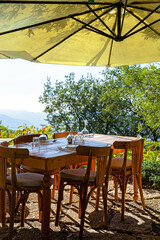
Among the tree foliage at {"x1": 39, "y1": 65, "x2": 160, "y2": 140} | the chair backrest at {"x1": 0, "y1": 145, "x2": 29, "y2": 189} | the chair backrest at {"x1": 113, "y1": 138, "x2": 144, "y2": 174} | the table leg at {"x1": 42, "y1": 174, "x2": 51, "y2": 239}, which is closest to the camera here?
the chair backrest at {"x1": 0, "y1": 145, "x2": 29, "y2": 189}

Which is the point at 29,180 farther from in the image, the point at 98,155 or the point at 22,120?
the point at 22,120

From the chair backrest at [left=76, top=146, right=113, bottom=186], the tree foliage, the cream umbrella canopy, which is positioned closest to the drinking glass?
the chair backrest at [left=76, top=146, right=113, bottom=186]

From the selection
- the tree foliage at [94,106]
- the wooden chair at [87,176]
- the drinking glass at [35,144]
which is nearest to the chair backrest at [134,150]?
the wooden chair at [87,176]

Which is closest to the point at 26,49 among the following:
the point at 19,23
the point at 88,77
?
the point at 19,23

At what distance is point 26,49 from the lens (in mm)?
3635

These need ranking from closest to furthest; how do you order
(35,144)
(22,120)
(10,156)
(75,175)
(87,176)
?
(10,156) < (87,176) < (75,175) < (35,144) < (22,120)

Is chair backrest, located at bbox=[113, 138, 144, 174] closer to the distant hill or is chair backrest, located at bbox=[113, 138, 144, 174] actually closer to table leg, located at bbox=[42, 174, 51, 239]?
table leg, located at bbox=[42, 174, 51, 239]

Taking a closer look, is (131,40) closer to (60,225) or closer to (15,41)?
(15,41)

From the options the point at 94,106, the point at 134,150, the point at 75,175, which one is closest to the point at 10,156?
the point at 75,175

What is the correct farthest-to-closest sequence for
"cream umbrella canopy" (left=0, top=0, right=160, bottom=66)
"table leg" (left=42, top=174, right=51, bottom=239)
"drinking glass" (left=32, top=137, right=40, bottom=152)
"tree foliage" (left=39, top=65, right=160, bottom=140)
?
"tree foliage" (left=39, top=65, right=160, bottom=140)
"drinking glass" (left=32, top=137, right=40, bottom=152)
"cream umbrella canopy" (left=0, top=0, right=160, bottom=66)
"table leg" (left=42, top=174, right=51, bottom=239)

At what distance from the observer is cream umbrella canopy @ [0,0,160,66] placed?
9.39 feet

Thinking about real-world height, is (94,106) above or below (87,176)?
above

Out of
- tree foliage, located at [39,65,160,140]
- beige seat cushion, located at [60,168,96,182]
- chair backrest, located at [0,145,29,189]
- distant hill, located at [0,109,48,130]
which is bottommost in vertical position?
beige seat cushion, located at [60,168,96,182]

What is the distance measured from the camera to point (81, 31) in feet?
11.9
